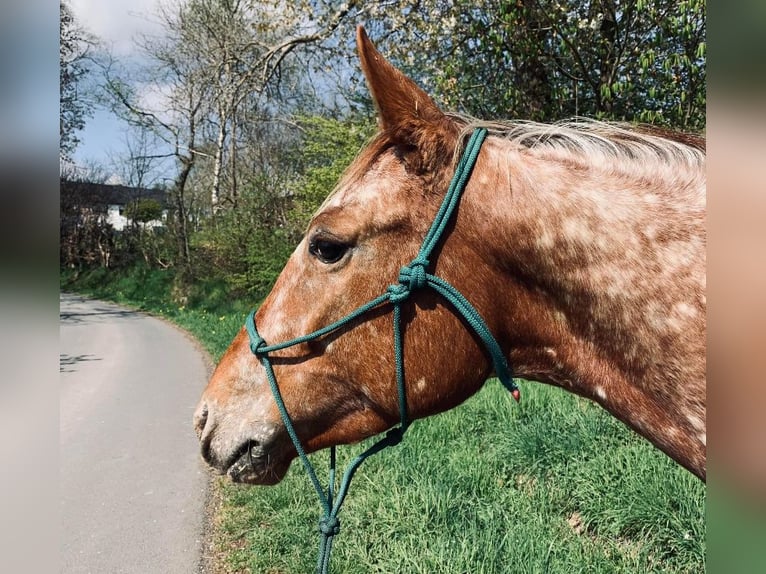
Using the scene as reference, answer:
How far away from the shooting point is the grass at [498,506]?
9.73 ft

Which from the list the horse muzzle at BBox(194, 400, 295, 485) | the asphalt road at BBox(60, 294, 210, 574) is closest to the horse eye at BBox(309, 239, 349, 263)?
the horse muzzle at BBox(194, 400, 295, 485)

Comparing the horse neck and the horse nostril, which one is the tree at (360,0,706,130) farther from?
the horse nostril

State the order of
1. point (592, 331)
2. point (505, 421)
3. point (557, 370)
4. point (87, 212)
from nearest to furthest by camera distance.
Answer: point (592, 331), point (557, 370), point (505, 421), point (87, 212)

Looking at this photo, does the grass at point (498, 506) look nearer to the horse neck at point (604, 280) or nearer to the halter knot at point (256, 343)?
the horse neck at point (604, 280)

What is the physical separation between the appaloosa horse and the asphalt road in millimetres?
2569

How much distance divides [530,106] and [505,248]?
18.0ft

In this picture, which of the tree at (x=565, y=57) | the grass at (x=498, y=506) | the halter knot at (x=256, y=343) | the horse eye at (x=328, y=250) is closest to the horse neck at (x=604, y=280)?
the horse eye at (x=328, y=250)

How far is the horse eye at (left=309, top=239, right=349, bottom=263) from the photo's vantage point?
5.45 feet

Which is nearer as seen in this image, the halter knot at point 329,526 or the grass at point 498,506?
the halter knot at point 329,526

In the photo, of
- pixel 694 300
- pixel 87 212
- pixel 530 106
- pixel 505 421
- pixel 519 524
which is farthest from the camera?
pixel 87 212

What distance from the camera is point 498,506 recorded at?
135 inches

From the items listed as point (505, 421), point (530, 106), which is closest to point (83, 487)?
point (505, 421)
